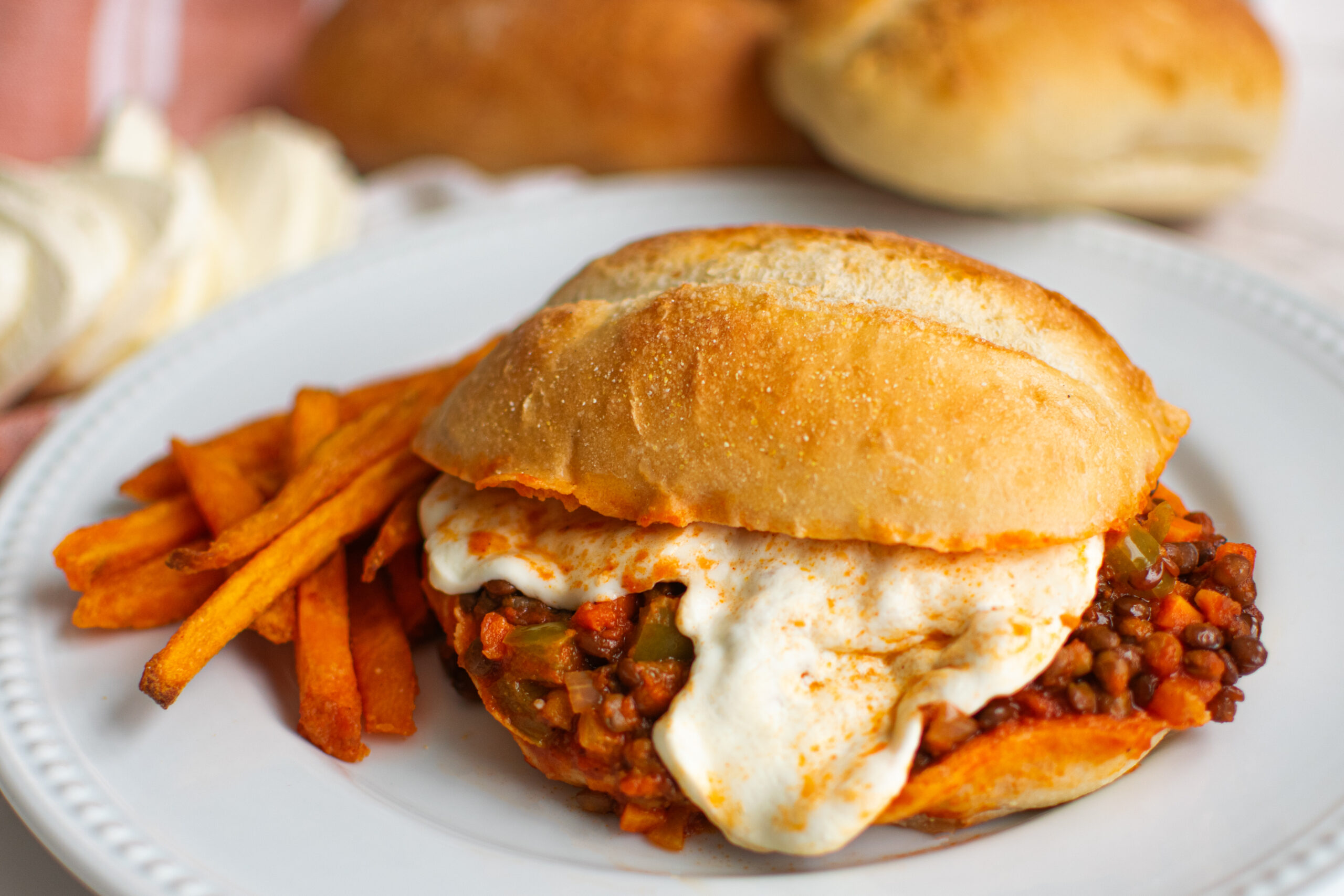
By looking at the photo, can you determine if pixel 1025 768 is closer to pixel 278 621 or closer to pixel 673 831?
pixel 673 831

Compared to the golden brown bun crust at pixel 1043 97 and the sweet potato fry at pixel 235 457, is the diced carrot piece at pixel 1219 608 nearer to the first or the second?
the golden brown bun crust at pixel 1043 97

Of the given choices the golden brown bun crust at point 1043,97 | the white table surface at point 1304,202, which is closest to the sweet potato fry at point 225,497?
the golden brown bun crust at point 1043,97

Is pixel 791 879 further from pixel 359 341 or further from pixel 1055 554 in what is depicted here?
pixel 359 341

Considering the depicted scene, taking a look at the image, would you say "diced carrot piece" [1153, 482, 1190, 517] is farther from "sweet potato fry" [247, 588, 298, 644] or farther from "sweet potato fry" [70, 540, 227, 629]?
"sweet potato fry" [70, 540, 227, 629]

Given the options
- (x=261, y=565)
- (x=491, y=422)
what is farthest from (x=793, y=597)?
(x=261, y=565)

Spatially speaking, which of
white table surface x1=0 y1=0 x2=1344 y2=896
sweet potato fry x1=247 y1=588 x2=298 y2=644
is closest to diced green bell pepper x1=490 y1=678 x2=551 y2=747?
sweet potato fry x1=247 y1=588 x2=298 y2=644

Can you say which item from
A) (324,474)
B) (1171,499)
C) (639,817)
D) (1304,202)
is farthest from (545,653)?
(1304,202)
